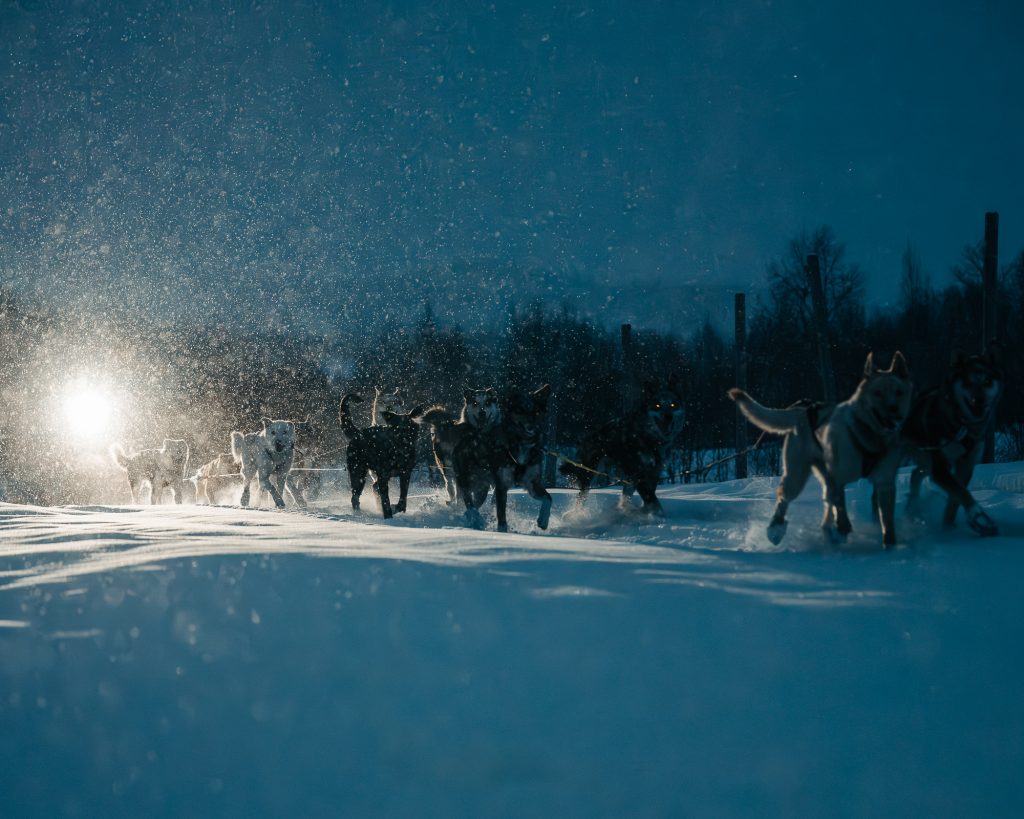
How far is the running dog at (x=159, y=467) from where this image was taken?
15.0 meters

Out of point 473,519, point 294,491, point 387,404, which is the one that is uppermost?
point 387,404

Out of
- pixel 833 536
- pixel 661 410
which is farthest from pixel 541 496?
pixel 833 536

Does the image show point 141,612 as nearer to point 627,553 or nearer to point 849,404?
point 627,553

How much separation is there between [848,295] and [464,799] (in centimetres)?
3082

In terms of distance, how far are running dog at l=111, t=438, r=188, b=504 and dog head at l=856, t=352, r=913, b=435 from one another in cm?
1350

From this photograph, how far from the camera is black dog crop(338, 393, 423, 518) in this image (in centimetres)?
1002

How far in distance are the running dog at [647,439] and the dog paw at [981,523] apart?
369 cm

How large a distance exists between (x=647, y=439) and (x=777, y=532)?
3.24m

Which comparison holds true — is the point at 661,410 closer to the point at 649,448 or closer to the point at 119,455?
the point at 649,448

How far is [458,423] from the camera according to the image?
973 cm

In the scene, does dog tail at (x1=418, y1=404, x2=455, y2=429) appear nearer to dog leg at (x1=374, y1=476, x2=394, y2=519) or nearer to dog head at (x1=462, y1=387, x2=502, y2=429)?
dog leg at (x1=374, y1=476, x2=394, y2=519)

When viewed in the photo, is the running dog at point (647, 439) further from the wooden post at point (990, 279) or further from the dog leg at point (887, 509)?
the wooden post at point (990, 279)

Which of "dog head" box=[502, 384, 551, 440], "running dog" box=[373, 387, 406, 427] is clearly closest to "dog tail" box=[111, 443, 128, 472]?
"running dog" box=[373, 387, 406, 427]

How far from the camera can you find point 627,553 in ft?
13.2
